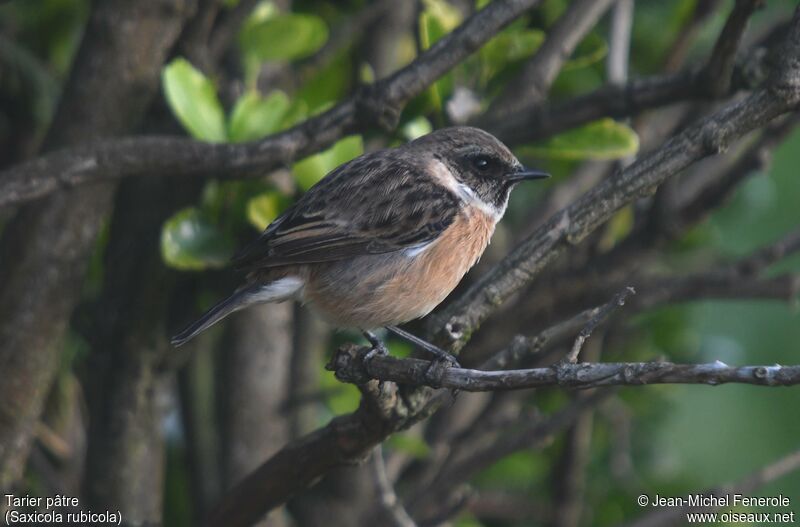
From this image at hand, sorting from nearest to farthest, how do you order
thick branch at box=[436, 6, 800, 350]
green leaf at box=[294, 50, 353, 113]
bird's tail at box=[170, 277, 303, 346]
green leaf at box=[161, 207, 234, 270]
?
thick branch at box=[436, 6, 800, 350], bird's tail at box=[170, 277, 303, 346], green leaf at box=[161, 207, 234, 270], green leaf at box=[294, 50, 353, 113]

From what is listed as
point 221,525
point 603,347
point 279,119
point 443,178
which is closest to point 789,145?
point 603,347

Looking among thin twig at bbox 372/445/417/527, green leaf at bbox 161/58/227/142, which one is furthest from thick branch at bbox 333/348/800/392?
green leaf at bbox 161/58/227/142

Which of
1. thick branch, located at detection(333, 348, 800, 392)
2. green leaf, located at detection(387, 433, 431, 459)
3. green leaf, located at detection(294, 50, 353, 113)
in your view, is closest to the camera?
thick branch, located at detection(333, 348, 800, 392)

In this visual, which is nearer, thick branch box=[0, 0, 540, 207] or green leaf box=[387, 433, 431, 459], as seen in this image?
thick branch box=[0, 0, 540, 207]

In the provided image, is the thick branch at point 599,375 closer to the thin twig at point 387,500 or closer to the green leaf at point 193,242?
the thin twig at point 387,500

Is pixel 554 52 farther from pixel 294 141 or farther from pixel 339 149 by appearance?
pixel 294 141

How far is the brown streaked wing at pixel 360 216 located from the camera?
14.3 ft

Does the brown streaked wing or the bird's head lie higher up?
the bird's head

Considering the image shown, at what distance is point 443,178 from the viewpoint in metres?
4.91

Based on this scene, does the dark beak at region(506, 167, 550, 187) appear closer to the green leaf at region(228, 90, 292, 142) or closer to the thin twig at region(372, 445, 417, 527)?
the green leaf at region(228, 90, 292, 142)

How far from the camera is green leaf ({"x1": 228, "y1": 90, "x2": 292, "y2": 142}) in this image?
14.6 feet

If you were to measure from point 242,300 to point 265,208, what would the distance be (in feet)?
1.59

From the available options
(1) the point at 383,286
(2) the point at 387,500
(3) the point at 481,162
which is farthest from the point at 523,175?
(2) the point at 387,500

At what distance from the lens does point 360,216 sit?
459 cm
